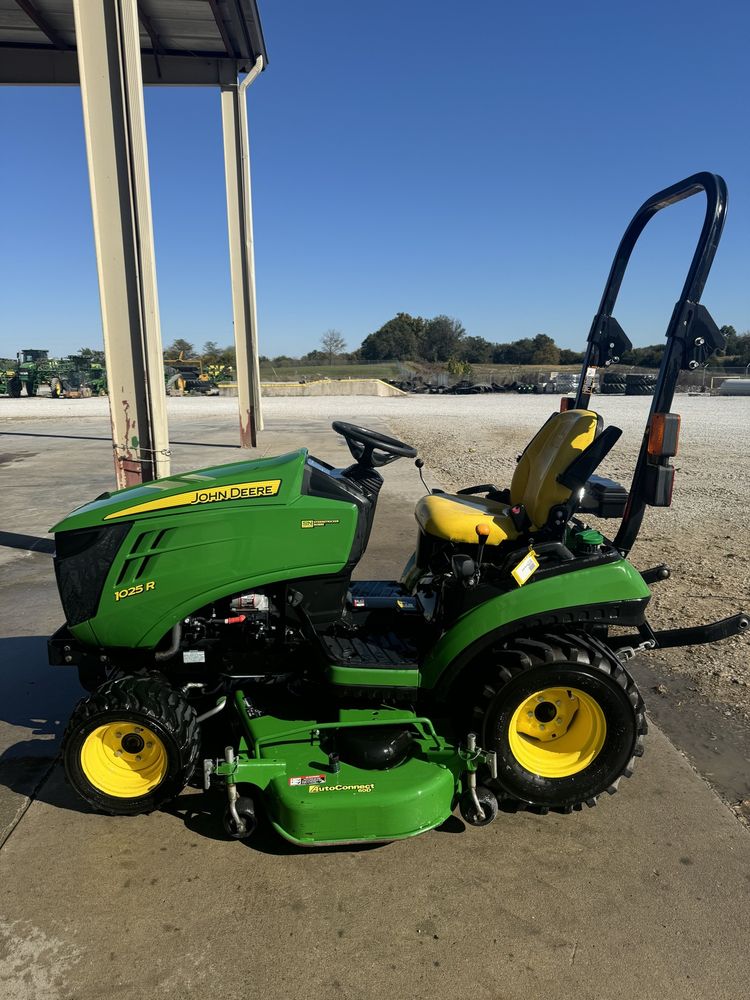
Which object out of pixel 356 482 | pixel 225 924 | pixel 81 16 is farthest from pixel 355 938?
pixel 81 16

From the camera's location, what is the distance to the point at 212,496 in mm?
2549

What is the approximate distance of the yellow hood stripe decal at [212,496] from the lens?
2.54m

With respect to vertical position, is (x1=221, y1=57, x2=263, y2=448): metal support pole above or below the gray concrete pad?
above

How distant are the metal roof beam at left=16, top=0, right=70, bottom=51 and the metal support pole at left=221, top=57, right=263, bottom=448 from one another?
2.98 meters

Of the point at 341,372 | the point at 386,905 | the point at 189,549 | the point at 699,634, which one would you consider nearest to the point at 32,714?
the point at 189,549

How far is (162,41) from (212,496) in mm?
11783

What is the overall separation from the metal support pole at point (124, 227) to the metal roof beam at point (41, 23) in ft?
16.4

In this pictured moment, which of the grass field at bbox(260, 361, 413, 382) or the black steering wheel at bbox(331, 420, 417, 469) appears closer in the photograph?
the black steering wheel at bbox(331, 420, 417, 469)

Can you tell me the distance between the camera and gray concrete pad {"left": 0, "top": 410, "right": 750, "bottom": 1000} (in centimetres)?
185

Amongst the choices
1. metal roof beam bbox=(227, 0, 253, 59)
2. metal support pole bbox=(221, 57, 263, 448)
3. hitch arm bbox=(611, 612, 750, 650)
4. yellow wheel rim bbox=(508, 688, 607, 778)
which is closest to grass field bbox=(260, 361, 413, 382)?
metal support pole bbox=(221, 57, 263, 448)

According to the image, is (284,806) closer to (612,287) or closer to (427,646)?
(427,646)

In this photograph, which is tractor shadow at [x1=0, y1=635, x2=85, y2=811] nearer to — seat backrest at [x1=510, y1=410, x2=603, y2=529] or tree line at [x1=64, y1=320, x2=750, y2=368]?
seat backrest at [x1=510, y1=410, x2=603, y2=529]

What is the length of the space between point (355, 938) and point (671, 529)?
599 cm

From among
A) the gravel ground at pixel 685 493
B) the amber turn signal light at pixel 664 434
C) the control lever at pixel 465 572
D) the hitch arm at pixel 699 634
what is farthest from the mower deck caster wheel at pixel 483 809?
the gravel ground at pixel 685 493
